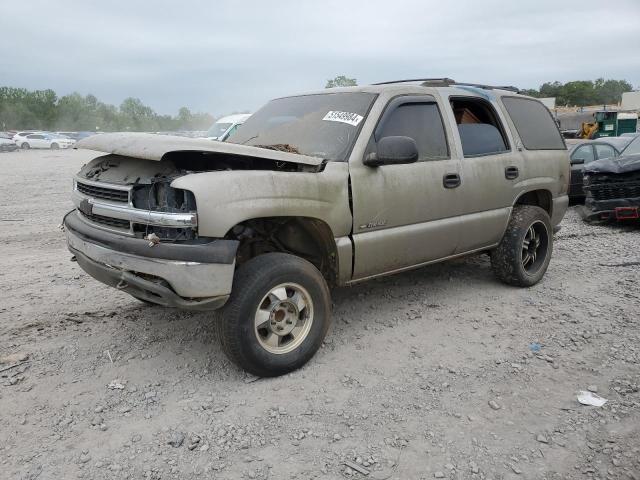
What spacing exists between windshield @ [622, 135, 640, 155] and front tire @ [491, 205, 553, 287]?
5069 mm

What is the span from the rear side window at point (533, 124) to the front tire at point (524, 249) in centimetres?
70

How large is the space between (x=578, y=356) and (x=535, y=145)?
246cm

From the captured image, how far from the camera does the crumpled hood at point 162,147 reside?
10.4 feet

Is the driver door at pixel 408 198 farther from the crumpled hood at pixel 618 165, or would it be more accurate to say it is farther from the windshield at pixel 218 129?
the windshield at pixel 218 129

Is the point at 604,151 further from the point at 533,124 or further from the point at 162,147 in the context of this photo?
the point at 162,147

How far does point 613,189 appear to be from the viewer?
28.6 ft

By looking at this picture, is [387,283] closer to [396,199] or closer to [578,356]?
[396,199]

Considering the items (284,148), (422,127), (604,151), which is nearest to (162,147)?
(284,148)

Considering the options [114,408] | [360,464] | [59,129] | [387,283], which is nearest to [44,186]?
[387,283]

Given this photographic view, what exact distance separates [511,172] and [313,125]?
2.05m

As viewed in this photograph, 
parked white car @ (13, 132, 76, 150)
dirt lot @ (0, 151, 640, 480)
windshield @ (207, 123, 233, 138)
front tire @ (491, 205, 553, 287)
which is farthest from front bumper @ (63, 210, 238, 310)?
parked white car @ (13, 132, 76, 150)

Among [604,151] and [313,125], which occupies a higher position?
[313,125]

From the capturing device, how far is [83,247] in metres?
3.61

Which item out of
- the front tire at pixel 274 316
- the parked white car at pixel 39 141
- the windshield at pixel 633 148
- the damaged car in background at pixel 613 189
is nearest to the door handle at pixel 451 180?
the front tire at pixel 274 316
